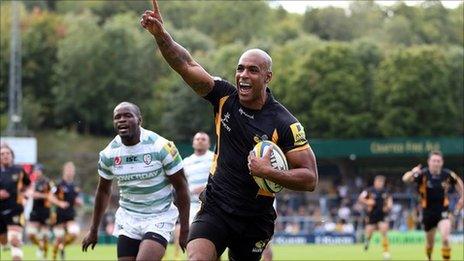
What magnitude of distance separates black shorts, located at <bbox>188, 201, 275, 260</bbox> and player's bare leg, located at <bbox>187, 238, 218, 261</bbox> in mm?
48

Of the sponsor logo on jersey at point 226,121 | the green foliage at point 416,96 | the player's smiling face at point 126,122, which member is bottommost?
the sponsor logo on jersey at point 226,121

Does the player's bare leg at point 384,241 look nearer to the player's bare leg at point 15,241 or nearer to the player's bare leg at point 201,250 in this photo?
the player's bare leg at point 15,241

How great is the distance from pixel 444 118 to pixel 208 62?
1910cm

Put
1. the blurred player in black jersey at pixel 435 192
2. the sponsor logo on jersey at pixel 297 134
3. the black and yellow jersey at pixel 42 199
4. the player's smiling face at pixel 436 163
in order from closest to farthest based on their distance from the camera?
1. the sponsor logo on jersey at pixel 297 134
2. the player's smiling face at pixel 436 163
3. the blurred player in black jersey at pixel 435 192
4. the black and yellow jersey at pixel 42 199

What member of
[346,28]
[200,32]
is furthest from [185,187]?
[346,28]

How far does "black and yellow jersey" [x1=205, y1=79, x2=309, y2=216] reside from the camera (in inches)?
377

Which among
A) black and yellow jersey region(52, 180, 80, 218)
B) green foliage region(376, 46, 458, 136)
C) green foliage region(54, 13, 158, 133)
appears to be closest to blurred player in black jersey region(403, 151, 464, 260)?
black and yellow jersey region(52, 180, 80, 218)

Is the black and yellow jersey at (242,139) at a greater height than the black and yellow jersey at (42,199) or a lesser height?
lesser

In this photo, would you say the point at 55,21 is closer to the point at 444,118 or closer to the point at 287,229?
the point at 444,118

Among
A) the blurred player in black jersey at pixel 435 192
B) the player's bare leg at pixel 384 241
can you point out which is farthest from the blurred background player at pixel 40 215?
the blurred player in black jersey at pixel 435 192

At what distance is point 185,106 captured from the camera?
254 ft

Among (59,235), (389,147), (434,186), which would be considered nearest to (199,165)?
(434,186)

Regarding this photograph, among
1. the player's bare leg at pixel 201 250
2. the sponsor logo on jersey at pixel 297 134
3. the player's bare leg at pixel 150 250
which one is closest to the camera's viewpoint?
the player's bare leg at pixel 201 250

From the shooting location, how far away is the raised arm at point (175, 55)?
9.33 metres
